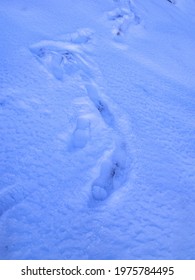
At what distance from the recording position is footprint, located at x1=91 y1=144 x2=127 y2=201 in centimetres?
126

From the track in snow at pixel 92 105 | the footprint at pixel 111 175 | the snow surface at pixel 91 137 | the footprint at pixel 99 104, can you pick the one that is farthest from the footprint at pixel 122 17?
the footprint at pixel 111 175

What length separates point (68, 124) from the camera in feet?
4.89

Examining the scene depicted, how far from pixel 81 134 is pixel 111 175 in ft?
0.93

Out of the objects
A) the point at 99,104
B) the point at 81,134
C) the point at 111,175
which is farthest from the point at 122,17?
the point at 111,175

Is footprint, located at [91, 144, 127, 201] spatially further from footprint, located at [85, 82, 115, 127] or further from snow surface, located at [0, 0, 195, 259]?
footprint, located at [85, 82, 115, 127]

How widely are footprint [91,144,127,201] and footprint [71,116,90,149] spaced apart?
159 mm

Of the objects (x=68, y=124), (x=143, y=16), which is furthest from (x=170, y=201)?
(x=143, y=16)

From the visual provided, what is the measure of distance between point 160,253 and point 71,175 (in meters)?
0.51

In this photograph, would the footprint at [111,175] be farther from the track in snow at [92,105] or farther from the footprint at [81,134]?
the footprint at [81,134]

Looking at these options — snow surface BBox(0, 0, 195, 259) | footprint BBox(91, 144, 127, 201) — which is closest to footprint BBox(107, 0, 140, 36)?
snow surface BBox(0, 0, 195, 259)

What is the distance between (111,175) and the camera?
1341 millimetres

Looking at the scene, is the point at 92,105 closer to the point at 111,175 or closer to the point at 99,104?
the point at 99,104

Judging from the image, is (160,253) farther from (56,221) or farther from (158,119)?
(158,119)
